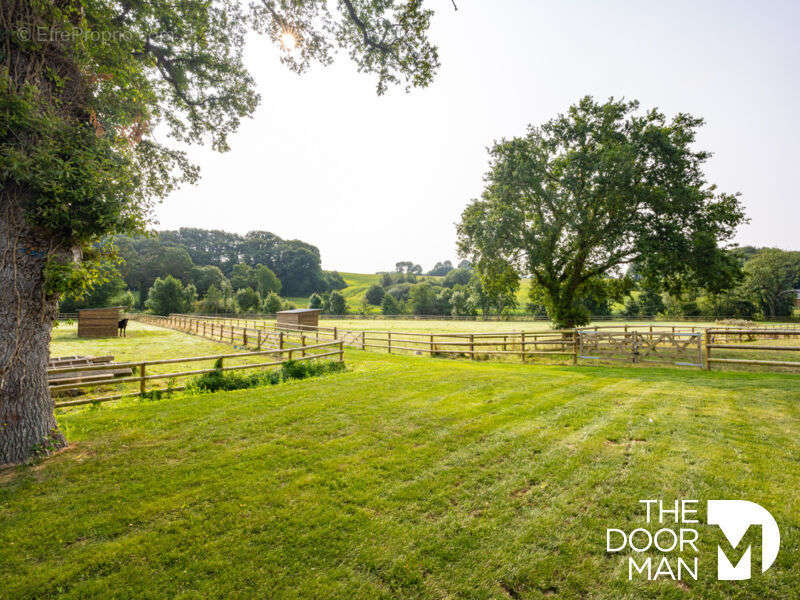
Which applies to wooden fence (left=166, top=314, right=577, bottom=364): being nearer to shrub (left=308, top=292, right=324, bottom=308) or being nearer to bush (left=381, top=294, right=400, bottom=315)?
shrub (left=308, top=292, right=324, bottom=308)

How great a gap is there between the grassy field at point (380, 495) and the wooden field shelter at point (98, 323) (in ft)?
77.3

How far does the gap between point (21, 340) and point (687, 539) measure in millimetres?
7579

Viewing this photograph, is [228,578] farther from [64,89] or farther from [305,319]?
[305,319]

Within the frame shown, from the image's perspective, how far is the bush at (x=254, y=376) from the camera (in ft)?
26.7

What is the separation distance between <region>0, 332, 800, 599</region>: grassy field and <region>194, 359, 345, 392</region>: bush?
191 cm

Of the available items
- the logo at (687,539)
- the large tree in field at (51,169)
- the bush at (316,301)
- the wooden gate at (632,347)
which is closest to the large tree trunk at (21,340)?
the large tree in field at (51,169)

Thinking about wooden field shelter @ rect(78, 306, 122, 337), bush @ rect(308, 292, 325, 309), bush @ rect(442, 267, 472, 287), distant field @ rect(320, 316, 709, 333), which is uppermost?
bush @ rect(442, 267, 472, 287)

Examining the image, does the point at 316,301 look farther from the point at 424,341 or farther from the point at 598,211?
the point at 598,211

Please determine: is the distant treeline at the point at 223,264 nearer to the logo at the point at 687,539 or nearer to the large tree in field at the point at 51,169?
the large tree in field at the point at 51,169

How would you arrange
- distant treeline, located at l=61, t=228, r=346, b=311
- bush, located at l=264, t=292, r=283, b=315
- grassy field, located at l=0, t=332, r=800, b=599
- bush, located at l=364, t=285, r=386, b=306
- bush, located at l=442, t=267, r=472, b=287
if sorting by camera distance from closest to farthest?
grassy field, located at l=0, t=332, r=800, b=599 → bush, located at l=264, t=292, r=283, b=315 → distant treeline, located at l=61, t=228, r=346, b=311 → bush, located at l=364, t=285, r=386, b=306 → bush, located at l=442, t=267, r=472, b=287

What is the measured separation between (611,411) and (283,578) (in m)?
5.89

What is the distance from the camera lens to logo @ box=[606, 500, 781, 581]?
257cm

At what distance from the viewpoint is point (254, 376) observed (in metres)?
9.00

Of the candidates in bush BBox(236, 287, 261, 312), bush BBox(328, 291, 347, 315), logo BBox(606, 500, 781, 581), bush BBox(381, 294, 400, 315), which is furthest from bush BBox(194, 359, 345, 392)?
bush BBox(381, 294, 400, 315)
